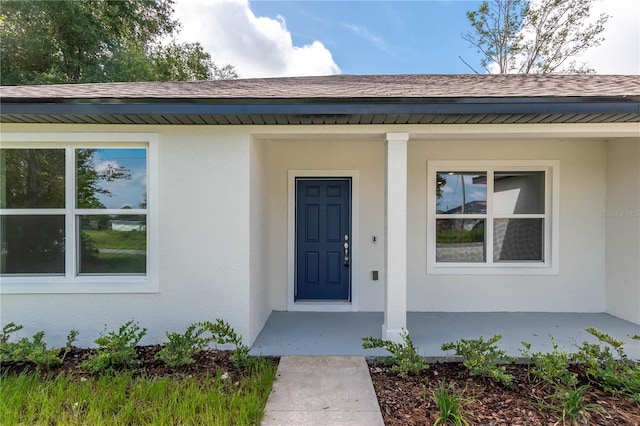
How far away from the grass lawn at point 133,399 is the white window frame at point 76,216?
3.17 feet

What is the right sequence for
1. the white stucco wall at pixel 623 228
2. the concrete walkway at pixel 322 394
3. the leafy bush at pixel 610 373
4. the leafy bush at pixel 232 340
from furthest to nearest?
the white stucco wall at pixel 623 228, the leafy bush at pixel 232 340, the leafy bush at pixel 610 373, the concrete walkway at pixel 322 394

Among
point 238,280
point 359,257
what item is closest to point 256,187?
point 238,280

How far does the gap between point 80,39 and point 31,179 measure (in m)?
11.1

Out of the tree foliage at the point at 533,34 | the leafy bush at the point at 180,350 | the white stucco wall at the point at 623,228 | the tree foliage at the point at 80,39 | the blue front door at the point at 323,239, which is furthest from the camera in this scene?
the tree foliage at the point at 533,34

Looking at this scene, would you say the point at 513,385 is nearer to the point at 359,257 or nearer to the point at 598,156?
the point at 359,257

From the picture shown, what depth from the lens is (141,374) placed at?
3.11 m

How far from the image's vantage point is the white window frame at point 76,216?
3670mm

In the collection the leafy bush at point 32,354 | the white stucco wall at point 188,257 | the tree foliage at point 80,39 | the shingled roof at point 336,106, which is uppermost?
the tree foliage at point 80,39

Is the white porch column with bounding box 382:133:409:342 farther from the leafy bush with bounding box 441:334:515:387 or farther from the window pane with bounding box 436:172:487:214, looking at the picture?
the window pane with bounding box 436:172:487:214

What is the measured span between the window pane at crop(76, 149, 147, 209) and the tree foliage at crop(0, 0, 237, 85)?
32.4 feet

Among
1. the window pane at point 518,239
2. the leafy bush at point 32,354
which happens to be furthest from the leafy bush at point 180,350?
the window pane at point 518,239

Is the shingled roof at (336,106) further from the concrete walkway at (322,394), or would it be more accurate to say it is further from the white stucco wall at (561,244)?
the concrete walkway at (322,394)

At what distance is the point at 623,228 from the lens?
15.2 feet

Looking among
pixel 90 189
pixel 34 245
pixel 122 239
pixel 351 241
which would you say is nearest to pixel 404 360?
pixel 351 241
